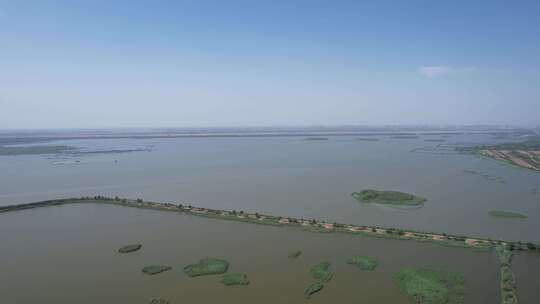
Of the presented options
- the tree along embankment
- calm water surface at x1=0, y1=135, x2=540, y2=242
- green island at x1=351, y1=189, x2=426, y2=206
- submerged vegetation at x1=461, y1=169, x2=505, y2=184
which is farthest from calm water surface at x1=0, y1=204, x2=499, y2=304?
submerged vegetation at x1=461, y1=169, x2=505, y2=184

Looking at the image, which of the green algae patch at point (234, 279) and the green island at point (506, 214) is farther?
the green island at point (506, 214)

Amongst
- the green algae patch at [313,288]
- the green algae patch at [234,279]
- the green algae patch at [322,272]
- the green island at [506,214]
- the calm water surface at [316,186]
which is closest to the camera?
the green algae patch at [313,288]

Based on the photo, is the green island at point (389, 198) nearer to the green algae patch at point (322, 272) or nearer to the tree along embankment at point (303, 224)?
the tree along embankment at point (303, 224)

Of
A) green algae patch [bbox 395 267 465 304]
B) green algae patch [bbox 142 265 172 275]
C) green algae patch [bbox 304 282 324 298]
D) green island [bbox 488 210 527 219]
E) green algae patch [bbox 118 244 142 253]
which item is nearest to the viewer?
green algae patch [bbox 395 267 465 304]

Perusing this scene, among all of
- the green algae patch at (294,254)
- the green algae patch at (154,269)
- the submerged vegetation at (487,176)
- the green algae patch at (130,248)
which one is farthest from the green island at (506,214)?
the green algae patch at (130,248)

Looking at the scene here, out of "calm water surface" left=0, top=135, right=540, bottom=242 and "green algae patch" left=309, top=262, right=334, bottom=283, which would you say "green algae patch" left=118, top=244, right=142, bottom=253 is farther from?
"green algae patch" left=309, top=262, right=334, bottom=283

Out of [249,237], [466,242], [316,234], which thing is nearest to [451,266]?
[466,242]
